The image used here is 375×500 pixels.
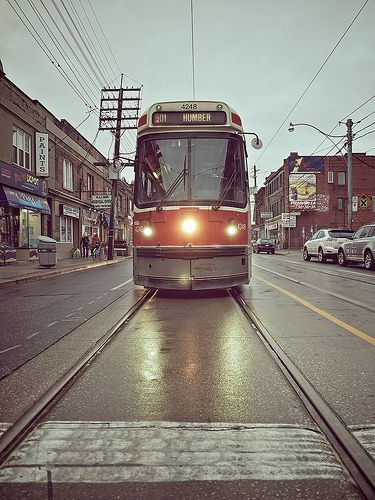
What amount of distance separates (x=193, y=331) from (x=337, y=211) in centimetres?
5058

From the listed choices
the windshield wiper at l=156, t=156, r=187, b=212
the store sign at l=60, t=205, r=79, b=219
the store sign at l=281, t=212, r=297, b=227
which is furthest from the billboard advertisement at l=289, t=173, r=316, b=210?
the windshield wiper at l=156, t=156, r=187, b=212

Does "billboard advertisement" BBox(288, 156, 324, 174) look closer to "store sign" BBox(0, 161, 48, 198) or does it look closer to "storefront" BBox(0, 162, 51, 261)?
"storefront" BBox(0, 162, 51, 261)

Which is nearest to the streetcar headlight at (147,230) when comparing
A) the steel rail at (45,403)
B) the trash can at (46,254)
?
the steel rail at (45,403)

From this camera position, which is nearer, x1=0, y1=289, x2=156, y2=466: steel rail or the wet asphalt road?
the wet asphalt road

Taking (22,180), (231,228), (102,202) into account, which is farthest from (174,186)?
(102,202)

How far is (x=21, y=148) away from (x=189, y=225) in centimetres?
1762

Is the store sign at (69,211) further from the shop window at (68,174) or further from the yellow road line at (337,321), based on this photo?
the yellow road line at (337,321)

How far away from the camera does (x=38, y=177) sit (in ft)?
77.7

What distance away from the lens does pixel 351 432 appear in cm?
253

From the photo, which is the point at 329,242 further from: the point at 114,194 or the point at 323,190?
the point at 323,190

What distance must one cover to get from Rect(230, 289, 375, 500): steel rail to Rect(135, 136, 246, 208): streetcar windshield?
451 cm

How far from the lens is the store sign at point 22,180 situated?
19625 mm

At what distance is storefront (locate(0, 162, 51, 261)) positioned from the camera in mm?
19891

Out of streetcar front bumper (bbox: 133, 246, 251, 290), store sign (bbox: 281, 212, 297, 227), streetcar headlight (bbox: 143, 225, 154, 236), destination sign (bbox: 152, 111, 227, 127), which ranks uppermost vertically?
destination sign (bbox: 152, 111, 227, 127)
